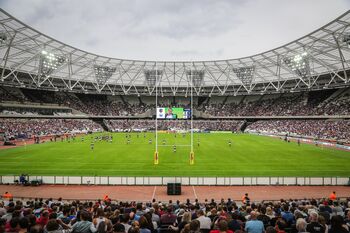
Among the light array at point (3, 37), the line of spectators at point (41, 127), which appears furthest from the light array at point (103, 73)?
the light array at point (3, 37)

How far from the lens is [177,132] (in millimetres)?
73438

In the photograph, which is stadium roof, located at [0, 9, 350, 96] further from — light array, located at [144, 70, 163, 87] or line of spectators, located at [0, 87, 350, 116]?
line of spectators, located at [0, 87, 350, 116]

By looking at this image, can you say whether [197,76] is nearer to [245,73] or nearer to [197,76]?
[197,76]

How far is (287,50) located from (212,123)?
112 ft

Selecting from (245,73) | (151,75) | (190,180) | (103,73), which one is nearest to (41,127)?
(103,73)

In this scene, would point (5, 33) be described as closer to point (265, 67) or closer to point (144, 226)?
point (144, 226)

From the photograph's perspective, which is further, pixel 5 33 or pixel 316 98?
pixel 316 98

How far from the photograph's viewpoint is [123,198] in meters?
18.6

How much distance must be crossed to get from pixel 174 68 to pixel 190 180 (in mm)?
62635

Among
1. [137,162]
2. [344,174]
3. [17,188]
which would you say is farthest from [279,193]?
[17,188]

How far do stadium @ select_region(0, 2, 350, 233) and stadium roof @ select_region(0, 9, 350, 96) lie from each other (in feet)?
1.15

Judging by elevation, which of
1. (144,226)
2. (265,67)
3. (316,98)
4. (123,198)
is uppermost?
(265,67)

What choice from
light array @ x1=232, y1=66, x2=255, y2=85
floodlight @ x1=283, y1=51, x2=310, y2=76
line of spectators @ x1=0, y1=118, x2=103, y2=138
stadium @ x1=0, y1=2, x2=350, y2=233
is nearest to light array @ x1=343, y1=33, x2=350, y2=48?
stadium @ x1=0, y1=2, x2=350, y2=233

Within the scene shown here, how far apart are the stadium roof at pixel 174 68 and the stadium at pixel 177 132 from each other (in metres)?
0.35
